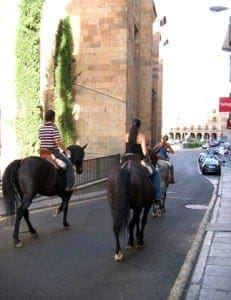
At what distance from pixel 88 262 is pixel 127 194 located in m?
1.23

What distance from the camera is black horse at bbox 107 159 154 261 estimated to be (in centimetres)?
802

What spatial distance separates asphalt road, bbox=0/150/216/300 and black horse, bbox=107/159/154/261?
18.5 inches

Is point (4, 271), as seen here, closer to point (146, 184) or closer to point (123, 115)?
point (146, 184)

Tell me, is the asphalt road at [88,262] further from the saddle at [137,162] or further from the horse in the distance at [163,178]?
the saddle at [137,162]

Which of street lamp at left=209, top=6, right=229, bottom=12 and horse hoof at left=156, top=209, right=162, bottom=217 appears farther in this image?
street lamp at left=209, top=6, right=229, bottom=12

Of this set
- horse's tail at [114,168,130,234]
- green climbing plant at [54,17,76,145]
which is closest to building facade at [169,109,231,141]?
green climbing plant at [54,17,76,145]

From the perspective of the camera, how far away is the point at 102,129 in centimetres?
2488

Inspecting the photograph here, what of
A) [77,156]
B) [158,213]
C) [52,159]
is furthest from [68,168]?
[158,213]

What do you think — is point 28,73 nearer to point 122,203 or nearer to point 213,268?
point 122,203

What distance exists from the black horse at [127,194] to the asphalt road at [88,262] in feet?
1.54

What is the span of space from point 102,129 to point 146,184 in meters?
16.0

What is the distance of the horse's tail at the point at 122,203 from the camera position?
7.95 metres

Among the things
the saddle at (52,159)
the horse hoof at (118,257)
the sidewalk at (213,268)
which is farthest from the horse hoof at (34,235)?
the sidewalk at (213,268)

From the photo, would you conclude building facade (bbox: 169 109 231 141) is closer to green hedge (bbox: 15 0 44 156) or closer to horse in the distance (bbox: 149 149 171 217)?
A: green hedge (bbox: 15 0 44 156)
